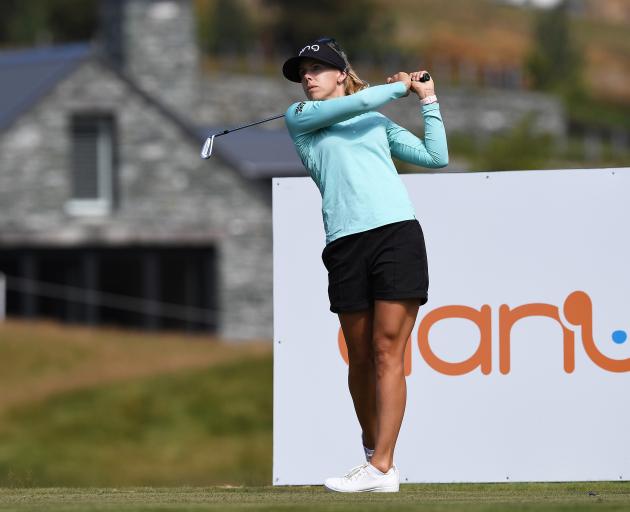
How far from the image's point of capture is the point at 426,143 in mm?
8148

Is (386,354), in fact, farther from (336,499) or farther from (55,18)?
(55,18)

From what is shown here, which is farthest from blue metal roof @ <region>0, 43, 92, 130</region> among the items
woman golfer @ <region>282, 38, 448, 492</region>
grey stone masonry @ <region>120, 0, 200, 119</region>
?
woman golfer @ <region>282, 38, 448, 492</region>

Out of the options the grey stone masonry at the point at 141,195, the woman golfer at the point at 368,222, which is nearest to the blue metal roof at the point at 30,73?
the grey stone masonry at the point at 141,195

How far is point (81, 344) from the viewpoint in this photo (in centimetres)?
2812

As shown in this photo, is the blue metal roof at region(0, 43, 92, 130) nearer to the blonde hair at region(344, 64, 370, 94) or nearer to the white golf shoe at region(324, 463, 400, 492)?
the blonde hair at region(344, 64, 370, 94)

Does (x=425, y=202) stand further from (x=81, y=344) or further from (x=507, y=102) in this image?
(x=507, y=102)

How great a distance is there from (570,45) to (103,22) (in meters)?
55.7

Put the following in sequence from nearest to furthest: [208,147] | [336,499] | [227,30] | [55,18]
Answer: [336,499]
[208,147]
[55,18]
[227,30]

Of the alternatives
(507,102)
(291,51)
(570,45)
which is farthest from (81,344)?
(570,45)

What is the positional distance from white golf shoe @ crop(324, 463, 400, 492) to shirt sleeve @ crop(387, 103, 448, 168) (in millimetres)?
1369

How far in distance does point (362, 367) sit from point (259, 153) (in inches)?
1197

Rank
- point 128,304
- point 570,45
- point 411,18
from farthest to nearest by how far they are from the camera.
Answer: point 411,18 → point 570,45 → point 128,304

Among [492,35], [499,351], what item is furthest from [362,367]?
[492,35]

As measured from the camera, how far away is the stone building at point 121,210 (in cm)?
3466
